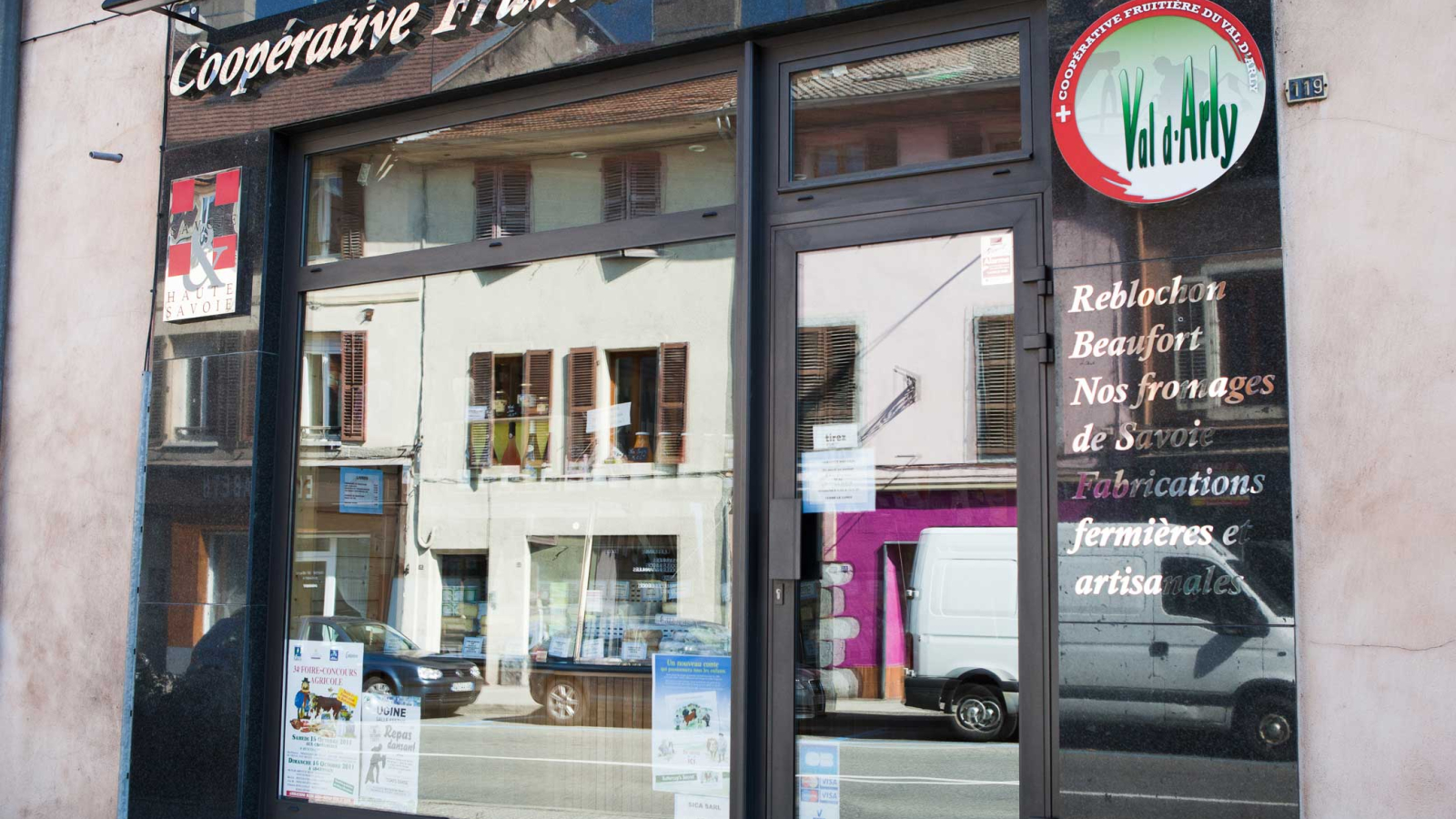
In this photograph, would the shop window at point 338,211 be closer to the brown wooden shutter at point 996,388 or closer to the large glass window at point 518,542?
the large glass window at point 518,542

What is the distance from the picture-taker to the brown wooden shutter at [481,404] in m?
6.26

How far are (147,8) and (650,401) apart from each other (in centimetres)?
345

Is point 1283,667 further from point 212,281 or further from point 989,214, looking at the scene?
point 212,281

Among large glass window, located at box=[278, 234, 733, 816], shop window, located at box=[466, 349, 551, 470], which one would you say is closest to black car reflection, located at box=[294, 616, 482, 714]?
large glass window, located at box=[278, 234, 733, 816]

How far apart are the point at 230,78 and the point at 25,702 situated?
138 inches

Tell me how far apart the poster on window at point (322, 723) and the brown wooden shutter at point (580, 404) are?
1.48 meters

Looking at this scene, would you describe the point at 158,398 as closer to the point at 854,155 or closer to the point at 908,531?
the point at 854,155

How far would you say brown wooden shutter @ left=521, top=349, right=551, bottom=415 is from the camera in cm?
612

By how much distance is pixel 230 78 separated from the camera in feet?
22.2

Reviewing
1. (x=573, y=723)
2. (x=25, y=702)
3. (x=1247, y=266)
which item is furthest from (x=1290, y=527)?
(x=25, y=702)

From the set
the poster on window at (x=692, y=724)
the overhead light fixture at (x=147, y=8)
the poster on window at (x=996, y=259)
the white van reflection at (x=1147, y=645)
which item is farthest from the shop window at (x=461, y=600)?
the overhead light fixture at (x=147, y=8)

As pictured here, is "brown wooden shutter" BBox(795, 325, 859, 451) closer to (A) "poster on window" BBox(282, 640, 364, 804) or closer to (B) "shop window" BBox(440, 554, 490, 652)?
(B) "shop window" BBox(440, 554, 490, 652)

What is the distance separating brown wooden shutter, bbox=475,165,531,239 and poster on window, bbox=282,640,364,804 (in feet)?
6.90

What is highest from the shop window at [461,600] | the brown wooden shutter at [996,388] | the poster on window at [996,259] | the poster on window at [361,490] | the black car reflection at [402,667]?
the poster on window at [996,259]
